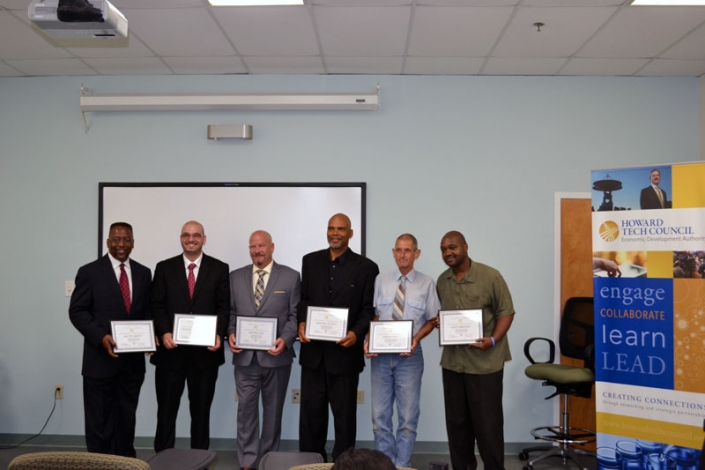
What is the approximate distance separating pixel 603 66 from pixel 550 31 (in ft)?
3.37

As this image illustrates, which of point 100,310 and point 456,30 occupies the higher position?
point 456,30

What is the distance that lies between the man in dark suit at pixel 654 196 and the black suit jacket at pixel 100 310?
3487 mm

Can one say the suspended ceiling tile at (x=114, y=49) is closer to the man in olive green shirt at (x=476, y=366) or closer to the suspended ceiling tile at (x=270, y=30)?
the suspended ceiling tile at (x=270, y=30)

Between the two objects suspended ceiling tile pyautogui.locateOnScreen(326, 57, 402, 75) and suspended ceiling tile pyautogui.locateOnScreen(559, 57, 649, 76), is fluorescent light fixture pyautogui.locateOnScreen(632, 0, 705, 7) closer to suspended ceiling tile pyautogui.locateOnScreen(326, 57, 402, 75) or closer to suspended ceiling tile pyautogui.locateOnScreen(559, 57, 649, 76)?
suspended ceiling tile pyautogui.locateOnScreen(559, 57, 649, 76)

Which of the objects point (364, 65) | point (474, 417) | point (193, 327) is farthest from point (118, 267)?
point (474, 417)

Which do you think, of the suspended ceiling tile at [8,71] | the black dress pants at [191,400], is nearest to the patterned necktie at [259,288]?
the black dress pants at [191,400]

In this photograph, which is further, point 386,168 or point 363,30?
point 386,168

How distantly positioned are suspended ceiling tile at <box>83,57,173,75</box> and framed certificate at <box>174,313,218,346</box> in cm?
226

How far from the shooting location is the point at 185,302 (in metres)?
4.21

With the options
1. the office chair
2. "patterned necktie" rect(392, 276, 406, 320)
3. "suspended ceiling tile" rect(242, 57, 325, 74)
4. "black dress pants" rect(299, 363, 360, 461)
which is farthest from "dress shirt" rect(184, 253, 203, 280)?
the office chair

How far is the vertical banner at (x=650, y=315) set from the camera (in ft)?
12.2

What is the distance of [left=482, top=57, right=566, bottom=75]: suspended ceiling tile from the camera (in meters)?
4.88

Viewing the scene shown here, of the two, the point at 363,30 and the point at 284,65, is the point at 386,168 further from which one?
the point at 363,30

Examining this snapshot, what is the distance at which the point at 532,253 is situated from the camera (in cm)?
522
